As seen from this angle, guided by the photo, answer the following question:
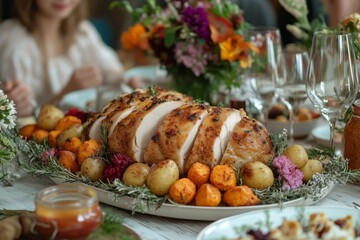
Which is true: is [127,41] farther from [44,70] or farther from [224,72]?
[44,70]

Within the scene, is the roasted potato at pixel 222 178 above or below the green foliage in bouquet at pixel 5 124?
below

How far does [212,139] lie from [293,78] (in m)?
0.57

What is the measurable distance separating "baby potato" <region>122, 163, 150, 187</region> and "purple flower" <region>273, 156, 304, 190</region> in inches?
12.4

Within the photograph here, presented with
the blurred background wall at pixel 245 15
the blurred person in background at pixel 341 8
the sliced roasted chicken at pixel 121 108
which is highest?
the sliced roasted chicken at pixel 121 108

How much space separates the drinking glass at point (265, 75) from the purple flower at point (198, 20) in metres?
0.21

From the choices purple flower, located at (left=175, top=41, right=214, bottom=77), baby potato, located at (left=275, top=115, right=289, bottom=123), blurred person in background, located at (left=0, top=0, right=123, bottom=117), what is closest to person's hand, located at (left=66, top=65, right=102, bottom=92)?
blurred person in background, located at (left=0, top=0, right=123, bottom=117)

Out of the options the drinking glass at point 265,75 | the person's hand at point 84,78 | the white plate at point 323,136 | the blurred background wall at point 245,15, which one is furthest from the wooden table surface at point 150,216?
the blurred background wall at point 245,15

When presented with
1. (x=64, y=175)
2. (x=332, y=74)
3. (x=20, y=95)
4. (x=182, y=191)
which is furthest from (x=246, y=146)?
(x=20, y=95)

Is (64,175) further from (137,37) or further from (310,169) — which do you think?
(137,37)

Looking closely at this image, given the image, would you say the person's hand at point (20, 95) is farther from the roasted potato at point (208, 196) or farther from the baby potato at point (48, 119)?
the roasted potato at point (208, 196)

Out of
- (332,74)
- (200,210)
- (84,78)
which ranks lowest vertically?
(84,78)

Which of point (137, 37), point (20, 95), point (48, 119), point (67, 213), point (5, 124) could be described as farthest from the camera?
point (20, 95)

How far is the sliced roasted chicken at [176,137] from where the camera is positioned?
152cm

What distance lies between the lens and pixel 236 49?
7.14 feet
